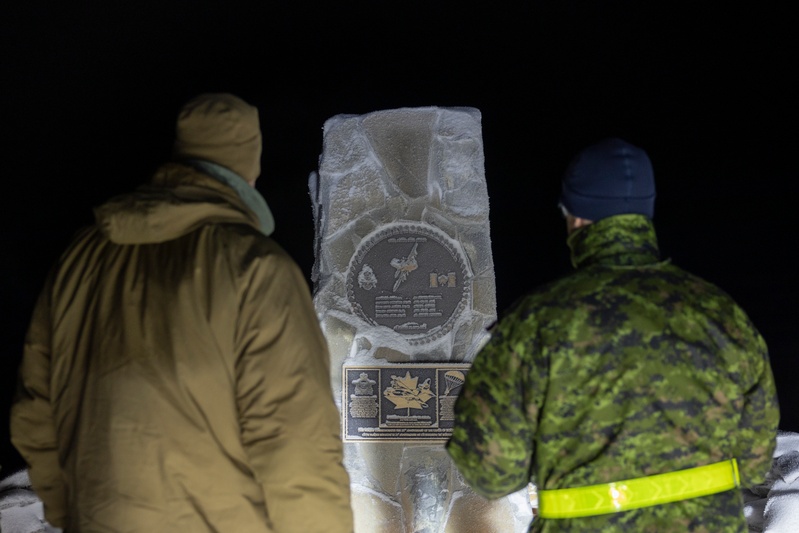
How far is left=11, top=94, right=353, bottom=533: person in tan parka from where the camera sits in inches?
58.9

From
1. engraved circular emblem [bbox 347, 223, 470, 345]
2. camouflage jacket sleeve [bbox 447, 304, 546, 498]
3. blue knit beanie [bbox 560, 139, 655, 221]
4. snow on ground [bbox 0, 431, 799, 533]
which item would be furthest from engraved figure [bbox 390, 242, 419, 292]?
camouflage jacket sleeve [bbox 447, 304, 546, 498]

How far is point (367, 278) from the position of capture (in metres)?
3.61

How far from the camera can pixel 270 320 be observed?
1.54m

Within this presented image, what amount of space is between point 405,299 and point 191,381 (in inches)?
82.6

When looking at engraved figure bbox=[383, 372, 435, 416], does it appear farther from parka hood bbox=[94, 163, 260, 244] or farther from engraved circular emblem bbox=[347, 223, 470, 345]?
parka hood bbox=[94, 163, 260, 244]

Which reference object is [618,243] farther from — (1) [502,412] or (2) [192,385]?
(2) [192,385]

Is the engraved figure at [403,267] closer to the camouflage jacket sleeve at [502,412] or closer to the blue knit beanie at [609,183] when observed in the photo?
the blue knit beanie at [609,183]

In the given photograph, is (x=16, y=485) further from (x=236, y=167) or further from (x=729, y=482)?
(x=729, y=482)

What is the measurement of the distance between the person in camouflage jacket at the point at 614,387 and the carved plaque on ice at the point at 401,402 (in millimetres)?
1807

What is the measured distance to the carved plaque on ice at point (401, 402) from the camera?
3521 mm

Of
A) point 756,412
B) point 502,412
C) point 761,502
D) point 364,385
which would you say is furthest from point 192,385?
point 761,502

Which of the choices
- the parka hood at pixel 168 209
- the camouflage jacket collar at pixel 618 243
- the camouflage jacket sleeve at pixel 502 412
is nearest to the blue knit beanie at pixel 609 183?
the camouflage jacket collar at pixel 618 243

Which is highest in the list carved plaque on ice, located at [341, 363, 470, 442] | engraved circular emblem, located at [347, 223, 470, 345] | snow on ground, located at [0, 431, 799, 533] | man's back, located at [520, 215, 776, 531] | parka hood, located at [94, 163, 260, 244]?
parka hood, located at [94, 163, 260, 244]

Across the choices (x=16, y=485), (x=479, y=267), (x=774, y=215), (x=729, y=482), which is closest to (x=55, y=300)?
(x=729, y=482)
